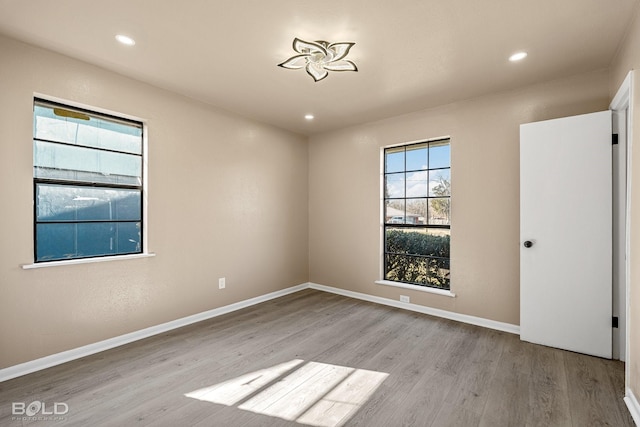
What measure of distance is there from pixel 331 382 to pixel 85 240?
2.55 metres

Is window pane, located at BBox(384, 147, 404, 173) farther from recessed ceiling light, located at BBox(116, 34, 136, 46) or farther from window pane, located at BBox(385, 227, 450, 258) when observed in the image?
recessed ceiling light, located at BBox(116, 34, 136, 46)

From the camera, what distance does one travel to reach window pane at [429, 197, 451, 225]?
381 centimetres

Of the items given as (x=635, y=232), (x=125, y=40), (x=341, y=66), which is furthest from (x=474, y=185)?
(x=125, y=40)

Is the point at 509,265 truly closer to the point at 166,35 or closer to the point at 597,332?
the point at 597,332

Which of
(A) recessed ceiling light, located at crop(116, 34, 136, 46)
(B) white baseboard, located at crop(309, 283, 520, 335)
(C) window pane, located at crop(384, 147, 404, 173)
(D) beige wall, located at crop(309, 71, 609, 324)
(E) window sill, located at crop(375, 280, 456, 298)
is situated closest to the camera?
(A) recessed ceiling light, located at crop(116, 34, 136, 46)

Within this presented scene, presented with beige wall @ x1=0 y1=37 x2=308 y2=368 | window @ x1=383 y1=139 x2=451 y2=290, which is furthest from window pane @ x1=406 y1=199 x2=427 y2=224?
beige wall @ x1=0 y1=37 x2=308 y2=368

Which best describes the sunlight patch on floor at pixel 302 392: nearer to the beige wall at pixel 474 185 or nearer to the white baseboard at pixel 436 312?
the white baseboard at pixel 436 312

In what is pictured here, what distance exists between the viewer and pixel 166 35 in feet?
7.55

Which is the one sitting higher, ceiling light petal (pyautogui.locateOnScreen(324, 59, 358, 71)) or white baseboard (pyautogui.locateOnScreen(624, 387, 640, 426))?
ceiling light petal (pyautogui.locateOnScreen(324, 59, 358, 71))

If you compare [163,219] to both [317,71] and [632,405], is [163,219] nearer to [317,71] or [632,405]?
[317,71]

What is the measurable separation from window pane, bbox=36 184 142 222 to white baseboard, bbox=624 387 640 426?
423cm

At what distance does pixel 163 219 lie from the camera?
3279 millimetres

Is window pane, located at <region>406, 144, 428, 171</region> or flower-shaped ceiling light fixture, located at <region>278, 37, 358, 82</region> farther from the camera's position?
window pane, located at <region>406, 144, 428, 171</region>

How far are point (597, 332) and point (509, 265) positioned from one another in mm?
875
